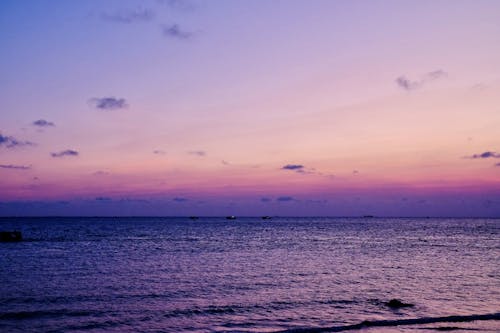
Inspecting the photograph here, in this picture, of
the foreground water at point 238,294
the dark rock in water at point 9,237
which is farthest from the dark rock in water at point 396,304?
the dark rock in water at point 9,237

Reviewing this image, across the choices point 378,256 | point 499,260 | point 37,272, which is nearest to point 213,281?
point 37,272

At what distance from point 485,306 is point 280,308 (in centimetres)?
1460

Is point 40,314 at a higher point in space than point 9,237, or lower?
higher

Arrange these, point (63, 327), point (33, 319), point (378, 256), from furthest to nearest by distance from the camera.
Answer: point (378, 256) → point (33, 319) → point (63, 327)

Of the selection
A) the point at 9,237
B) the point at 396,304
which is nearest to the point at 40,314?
the point at 396,304

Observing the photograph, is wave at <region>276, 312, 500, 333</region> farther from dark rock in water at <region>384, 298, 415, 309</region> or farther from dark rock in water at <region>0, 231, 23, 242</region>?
dark rock in water at <region>0, 231, 23, 242</region>

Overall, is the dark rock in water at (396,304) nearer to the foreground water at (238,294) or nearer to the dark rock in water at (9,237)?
the foreground water at (238,294)

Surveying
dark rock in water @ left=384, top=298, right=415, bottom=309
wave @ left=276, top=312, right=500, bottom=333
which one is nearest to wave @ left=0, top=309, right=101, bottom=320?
wave @ left=276, top=312, right=500, bottom=333

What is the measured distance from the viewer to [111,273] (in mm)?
47906

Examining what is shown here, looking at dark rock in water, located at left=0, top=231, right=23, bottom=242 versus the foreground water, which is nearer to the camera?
the foreground water

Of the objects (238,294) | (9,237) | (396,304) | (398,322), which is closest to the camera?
(398,322)

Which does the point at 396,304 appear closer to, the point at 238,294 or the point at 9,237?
the point at 238,294

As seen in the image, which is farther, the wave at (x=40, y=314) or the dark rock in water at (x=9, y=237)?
the dark rock in water at (x=9, y=237)

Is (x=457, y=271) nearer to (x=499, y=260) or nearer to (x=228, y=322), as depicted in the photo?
(x=499, y=260)
